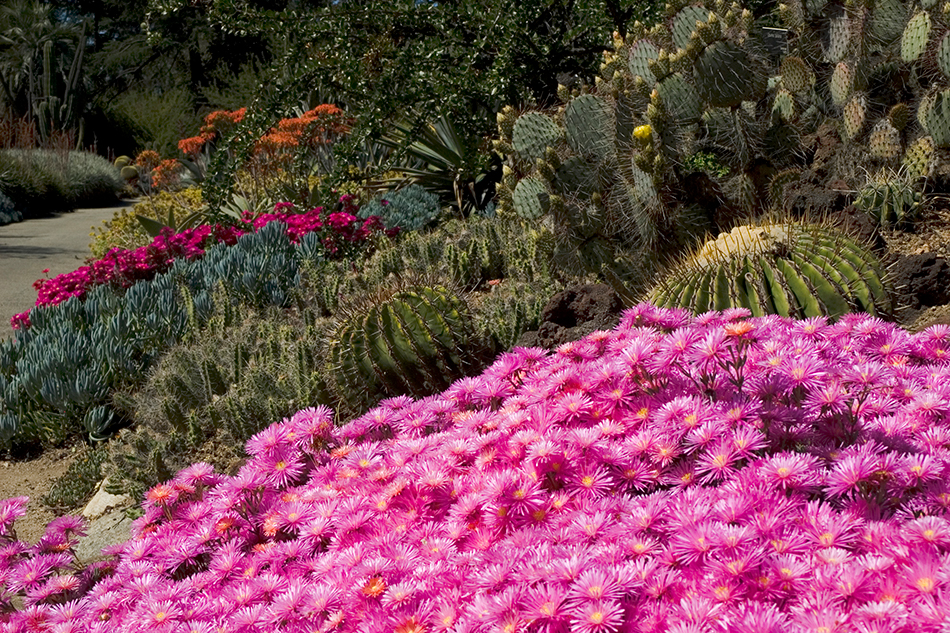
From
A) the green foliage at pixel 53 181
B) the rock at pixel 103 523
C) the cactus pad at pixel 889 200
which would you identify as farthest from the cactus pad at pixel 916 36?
the green foliage at pixel 53 181

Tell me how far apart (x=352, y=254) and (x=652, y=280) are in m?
2.75

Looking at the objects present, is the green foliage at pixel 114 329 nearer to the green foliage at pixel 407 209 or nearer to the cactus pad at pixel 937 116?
the green foliage at pixel 407 209

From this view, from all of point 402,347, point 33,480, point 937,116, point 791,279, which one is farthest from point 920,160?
point 33,480

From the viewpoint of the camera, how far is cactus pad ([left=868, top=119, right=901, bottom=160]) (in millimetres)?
4359

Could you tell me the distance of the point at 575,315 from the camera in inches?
136

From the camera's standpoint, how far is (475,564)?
1.49 m

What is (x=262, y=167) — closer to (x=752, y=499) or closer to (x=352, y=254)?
(x=352, y=254)

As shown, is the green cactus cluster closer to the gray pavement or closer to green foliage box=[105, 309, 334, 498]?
green foliage box=[105, 309, 334, 498]

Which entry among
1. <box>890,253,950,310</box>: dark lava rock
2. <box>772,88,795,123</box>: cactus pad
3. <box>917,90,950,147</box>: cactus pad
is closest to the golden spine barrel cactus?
<box>890,253,950,310</box>: dark lava rock

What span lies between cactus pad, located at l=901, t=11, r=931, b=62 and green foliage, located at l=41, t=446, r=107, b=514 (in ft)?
14.0

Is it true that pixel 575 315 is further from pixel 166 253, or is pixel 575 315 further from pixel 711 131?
pixel 166 253

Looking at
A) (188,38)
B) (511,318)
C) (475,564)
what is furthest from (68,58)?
(475,564)

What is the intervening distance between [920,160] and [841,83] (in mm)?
626

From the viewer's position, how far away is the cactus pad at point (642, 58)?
4320mm
